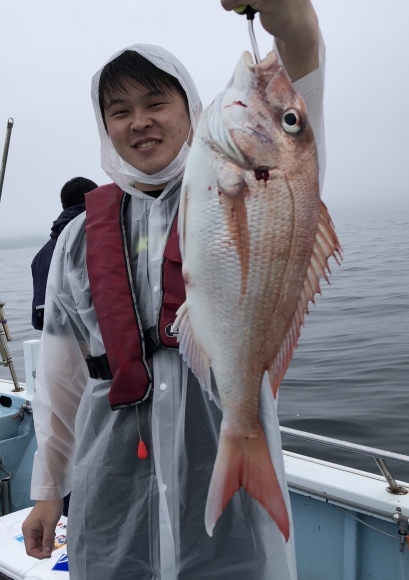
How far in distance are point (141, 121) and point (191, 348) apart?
2.51 ft

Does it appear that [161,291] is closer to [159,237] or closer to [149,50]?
[159,237]

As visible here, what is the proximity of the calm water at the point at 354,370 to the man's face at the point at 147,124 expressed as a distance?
3.71 meters

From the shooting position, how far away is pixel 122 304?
5.93 ft

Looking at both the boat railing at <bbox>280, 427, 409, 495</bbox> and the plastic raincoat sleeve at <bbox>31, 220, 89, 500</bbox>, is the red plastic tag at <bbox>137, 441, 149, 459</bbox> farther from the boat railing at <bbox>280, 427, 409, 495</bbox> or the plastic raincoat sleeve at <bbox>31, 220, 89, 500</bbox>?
the boat railing at <bbox>280, 427, 409, 495</bbox>

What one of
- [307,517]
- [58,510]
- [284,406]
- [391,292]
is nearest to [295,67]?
[58,510]

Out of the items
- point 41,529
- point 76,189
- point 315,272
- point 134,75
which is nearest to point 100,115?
point 134,75

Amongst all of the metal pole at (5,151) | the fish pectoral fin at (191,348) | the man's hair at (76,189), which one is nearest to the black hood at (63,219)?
the man's hair at (76,189)

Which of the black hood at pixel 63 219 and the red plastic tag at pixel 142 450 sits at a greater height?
the black hood at pixel 63 219

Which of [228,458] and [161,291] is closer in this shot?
[228,458]

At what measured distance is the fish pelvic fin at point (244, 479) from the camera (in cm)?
137

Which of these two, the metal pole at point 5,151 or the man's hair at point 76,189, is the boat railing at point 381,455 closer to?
the man's hair at point 76,189

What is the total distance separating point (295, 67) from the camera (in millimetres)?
1658

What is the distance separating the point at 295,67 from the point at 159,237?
0.68 m

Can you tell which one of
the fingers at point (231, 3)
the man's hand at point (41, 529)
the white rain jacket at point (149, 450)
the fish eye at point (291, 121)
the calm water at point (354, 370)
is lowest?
the calm water at point (354, 370)
